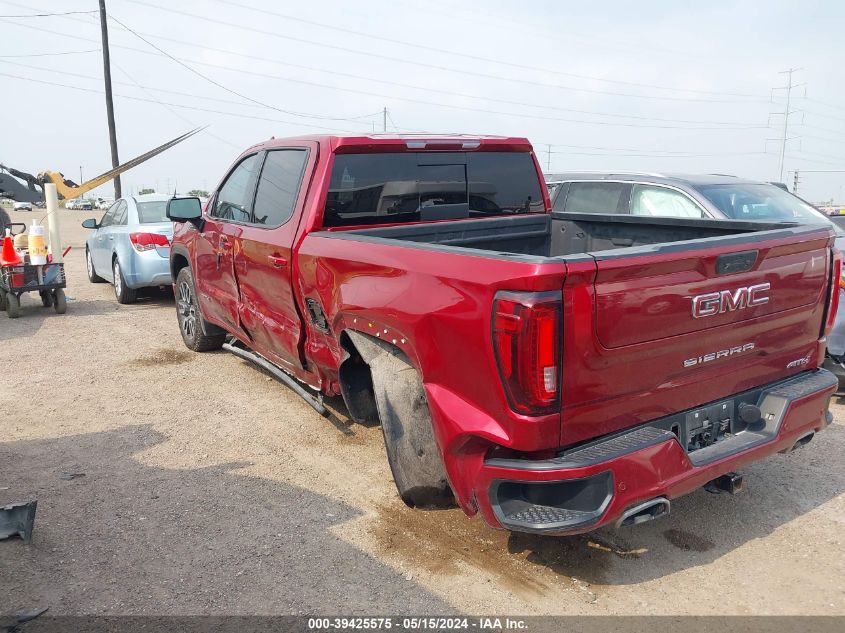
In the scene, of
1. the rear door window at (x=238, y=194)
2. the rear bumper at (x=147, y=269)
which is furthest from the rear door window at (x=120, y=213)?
the rear door window at (x=238, y=194)

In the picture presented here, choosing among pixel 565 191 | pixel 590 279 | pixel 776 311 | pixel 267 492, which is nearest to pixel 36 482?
pixel 267 492

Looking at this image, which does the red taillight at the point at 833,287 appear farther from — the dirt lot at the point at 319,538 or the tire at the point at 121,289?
the tire at the point at 121,289

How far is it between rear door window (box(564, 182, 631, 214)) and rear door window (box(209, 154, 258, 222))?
10.9ft

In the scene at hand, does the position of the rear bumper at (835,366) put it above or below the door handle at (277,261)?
below

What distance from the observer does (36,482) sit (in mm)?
4371

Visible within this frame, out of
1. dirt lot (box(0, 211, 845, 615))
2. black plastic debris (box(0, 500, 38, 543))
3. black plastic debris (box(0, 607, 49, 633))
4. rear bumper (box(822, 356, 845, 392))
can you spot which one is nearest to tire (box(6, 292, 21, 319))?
dirt lot (box(0, 211, 845, 615))

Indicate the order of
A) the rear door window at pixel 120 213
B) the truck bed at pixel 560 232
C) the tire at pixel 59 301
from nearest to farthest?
1. the truck bed at pixel 560 232
2. the tire at pixel 59 301
3. the rear door window at pixel 120 213

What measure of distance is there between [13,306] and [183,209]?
532 cm

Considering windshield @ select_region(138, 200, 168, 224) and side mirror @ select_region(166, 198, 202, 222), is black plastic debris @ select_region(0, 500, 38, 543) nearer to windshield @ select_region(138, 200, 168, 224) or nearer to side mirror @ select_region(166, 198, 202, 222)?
side mirror @ select_region(166, 198, 202, 222)

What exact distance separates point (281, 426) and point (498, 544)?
2.22 metres

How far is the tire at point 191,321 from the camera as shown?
6977 mm

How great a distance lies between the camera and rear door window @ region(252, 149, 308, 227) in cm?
468

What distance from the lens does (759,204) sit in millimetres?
7219

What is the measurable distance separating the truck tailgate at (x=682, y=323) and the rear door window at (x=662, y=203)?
3405mm
